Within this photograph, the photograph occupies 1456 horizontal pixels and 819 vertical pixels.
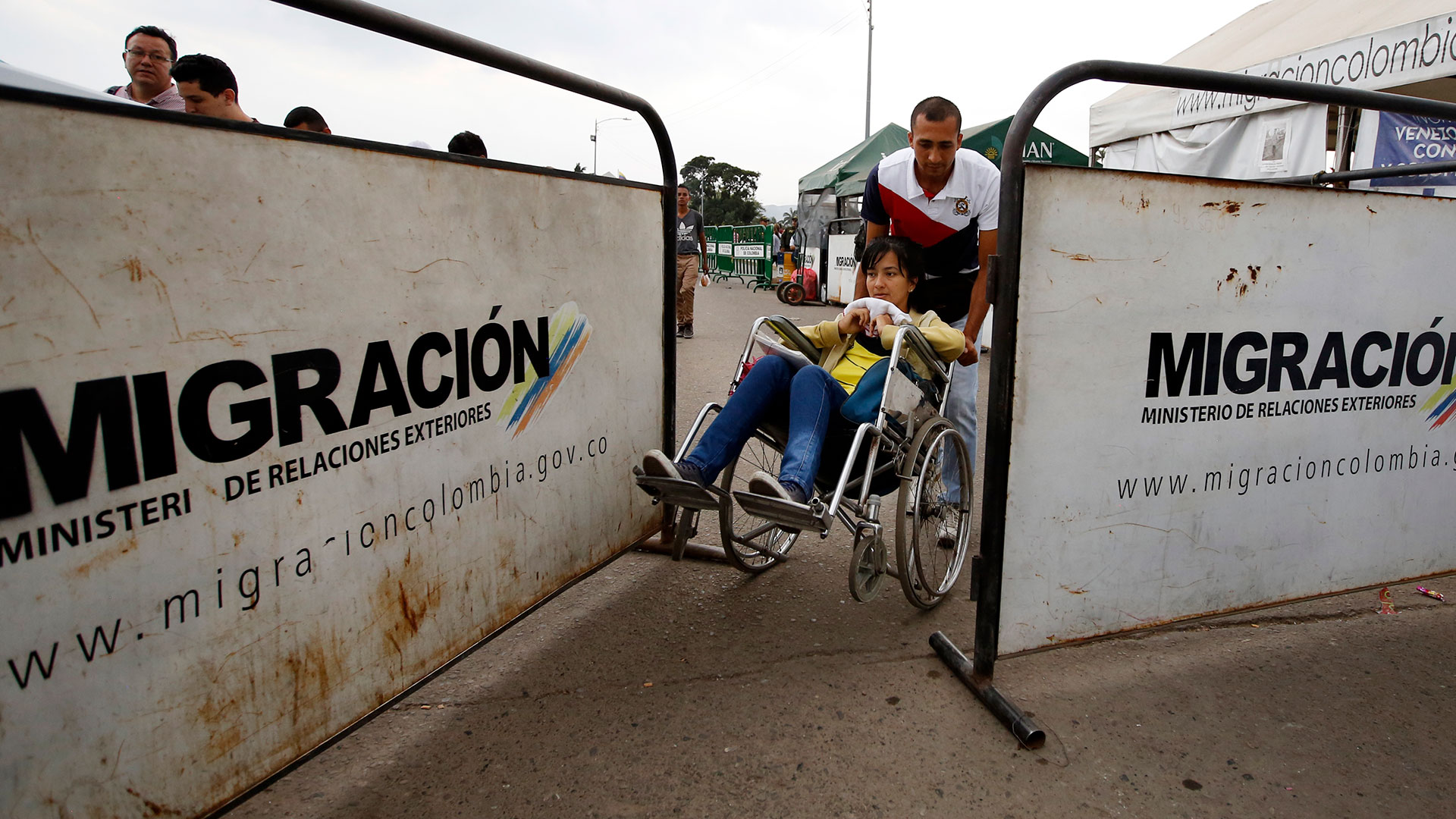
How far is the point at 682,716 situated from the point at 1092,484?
139cm

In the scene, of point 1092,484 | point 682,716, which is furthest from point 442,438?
point 1092,484

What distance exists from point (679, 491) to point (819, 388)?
24.0 inches

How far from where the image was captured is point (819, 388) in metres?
2.81

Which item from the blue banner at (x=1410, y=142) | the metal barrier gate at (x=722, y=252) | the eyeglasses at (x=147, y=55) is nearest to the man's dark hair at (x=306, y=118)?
→ the eyeglasses at (x=147, y=55)

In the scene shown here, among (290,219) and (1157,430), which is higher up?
(290,219)

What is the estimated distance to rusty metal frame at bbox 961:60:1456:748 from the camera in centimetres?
214

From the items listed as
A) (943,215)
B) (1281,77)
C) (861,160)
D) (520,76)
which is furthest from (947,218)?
(861,160)

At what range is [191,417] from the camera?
4.90ft

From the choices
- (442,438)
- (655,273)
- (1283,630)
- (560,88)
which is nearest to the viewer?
(442,438)

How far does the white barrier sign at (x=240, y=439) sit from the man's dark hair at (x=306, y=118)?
126 inches

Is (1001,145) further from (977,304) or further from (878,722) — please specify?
(878,722)

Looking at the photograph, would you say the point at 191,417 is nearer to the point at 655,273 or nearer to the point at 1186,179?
the point at 655,273

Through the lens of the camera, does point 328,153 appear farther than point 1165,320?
No

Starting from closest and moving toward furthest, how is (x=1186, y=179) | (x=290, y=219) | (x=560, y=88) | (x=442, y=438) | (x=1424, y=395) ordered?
(x=290, y=219)
(x=442, y=438)
(x=1186, y=179)
(x=560, y=88)
(x=1424, y=395)
